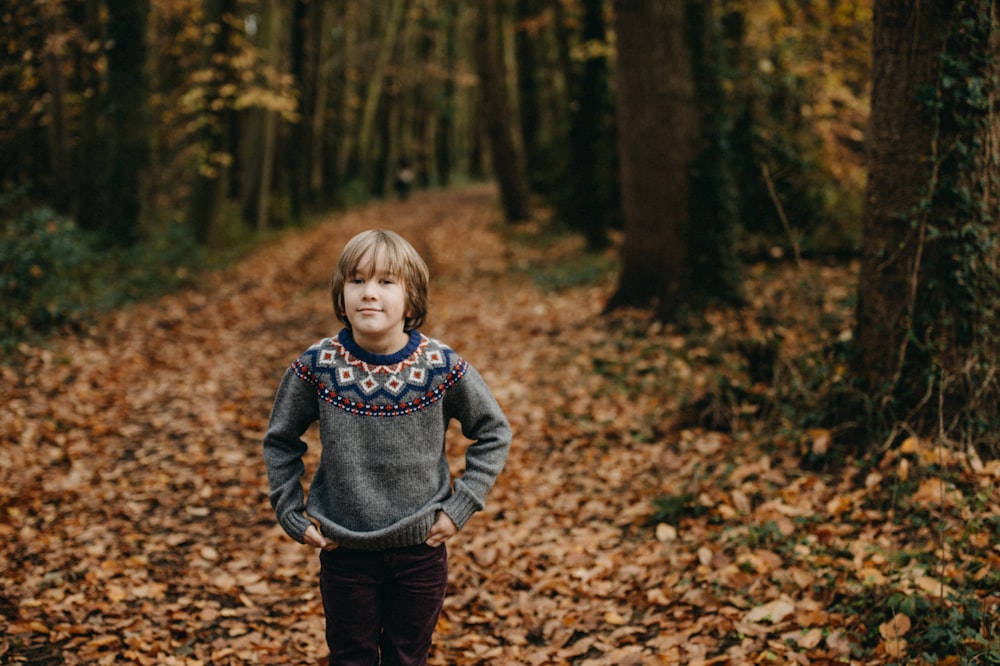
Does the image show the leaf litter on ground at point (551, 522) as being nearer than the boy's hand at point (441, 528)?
No

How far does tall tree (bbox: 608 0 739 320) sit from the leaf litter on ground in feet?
2.06

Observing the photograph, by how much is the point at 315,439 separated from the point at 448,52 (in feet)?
117

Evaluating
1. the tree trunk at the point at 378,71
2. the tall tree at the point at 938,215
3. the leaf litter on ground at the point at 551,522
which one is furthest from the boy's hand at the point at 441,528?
the tree trunk at the point at 378,71

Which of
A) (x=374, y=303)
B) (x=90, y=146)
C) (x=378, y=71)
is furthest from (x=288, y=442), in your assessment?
(x=378, y=71)

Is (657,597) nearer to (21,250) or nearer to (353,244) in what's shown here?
(353,244)

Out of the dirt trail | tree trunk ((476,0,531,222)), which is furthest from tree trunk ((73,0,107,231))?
tree trunk ((476,0,531,222))

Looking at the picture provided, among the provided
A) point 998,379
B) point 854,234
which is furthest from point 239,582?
point 854,234

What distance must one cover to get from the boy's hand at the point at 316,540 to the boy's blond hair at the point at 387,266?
738 mm

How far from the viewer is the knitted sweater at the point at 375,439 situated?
2.70m

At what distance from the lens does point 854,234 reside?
37.4 feet

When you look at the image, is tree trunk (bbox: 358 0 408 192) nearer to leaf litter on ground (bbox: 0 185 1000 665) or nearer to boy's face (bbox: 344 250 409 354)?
leaf litter on ground (bbox: 0 185 1000 665)

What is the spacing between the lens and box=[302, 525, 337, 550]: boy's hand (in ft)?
8.81

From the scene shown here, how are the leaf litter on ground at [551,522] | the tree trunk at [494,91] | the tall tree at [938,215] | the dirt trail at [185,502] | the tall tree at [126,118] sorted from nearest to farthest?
1. the leaf litter on ground at [551,522]
2. the dirt trail at [185,502]
3. the tall tree at [938,215]
4. the tall tree at [126,118]
5. the tree trunk at [494,91]

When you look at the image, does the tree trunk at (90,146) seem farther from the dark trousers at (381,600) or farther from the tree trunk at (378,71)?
the tree trunk at (378,71)
